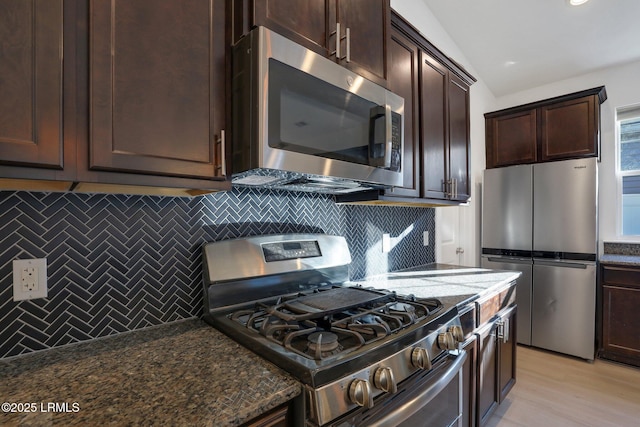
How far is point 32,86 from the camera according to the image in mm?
703

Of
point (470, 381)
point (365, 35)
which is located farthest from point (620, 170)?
point (365, 35)

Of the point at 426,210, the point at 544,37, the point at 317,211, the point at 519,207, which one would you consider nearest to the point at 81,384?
the point at 317,211

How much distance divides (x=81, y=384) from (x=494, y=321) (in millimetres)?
1896

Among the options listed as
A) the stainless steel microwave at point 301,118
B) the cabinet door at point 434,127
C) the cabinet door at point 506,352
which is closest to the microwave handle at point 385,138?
the stainless steel microwave at point 301,118

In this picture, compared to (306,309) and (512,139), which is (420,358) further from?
(512,139)

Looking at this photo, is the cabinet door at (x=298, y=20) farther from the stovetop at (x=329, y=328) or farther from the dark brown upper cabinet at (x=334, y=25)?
the stovetop at (x=329, y=328)

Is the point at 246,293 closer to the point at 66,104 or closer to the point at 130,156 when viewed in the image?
the point at 130,156

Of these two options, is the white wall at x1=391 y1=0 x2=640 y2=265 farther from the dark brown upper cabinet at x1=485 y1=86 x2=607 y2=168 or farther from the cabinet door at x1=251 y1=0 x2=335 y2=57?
the cabinet door at x1=251 y1=0 x2=335 y2=57

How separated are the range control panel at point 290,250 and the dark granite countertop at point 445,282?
0.41 metres

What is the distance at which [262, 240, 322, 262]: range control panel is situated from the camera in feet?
4.61

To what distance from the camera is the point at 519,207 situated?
3.18 m

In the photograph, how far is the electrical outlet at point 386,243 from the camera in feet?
7.02

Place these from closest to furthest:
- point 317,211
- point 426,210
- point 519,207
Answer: point 317,211
point 426,210
point 519,207

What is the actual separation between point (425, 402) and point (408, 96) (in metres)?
1.51
